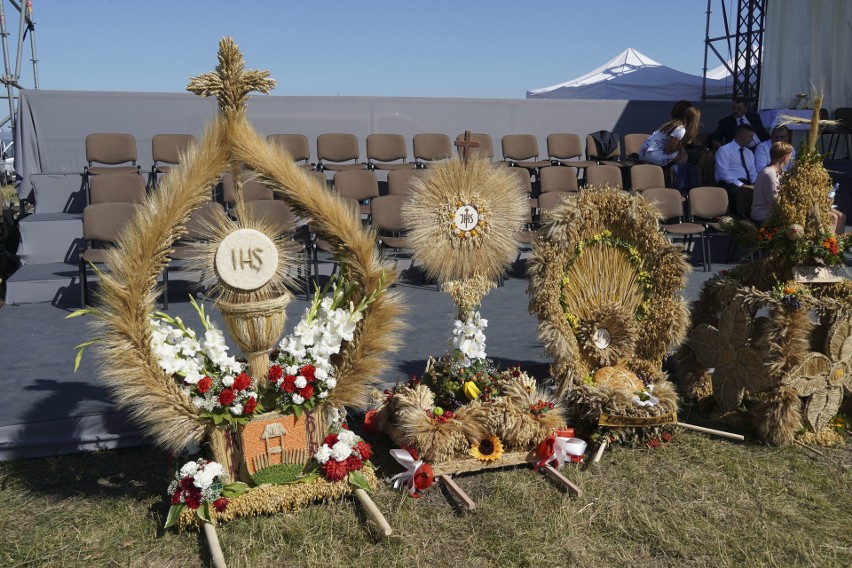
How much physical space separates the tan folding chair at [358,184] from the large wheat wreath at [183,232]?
15.4 feet

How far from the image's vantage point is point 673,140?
899 centimetres

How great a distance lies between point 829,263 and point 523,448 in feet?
6.33

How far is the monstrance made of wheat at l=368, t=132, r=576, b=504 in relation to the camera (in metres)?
3.42

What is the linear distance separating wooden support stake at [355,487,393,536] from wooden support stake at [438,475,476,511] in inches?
14.4

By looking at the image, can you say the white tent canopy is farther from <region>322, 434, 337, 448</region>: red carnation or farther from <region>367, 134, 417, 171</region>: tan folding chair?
<region>322, 434, 337, 448</region>: red carnation

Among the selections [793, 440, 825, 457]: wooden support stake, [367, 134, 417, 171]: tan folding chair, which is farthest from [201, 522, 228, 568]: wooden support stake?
[367, 134, 417, 171]: tan folding chair

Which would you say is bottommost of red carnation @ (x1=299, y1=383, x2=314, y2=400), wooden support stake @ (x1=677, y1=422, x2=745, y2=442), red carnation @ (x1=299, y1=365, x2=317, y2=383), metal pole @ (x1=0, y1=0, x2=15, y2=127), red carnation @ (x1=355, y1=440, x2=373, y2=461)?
wooden support stake @ (x1=677, y1=422, x2=745, y2=442)

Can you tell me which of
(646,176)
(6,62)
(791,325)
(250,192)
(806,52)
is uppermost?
(806,52)

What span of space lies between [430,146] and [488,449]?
260 inches

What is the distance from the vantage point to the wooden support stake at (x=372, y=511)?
2875mm

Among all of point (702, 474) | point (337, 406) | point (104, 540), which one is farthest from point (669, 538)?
point (104, 540)

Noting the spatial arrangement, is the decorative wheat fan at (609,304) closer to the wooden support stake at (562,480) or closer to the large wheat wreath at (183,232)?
the wooden support stake at (562,480)

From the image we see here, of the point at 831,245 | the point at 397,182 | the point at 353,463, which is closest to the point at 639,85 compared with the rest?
the point at 397,182

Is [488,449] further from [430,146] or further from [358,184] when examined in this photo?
[430,146]
